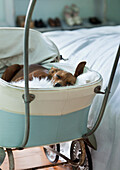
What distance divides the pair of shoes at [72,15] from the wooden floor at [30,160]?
2.58 metres

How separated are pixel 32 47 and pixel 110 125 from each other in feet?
1.69

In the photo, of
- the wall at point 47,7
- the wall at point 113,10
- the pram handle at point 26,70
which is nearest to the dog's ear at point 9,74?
the pram handle at point 26,70

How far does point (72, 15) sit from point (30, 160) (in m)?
2.80

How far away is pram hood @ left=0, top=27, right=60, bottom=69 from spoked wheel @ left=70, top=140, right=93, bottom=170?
16.5 inches

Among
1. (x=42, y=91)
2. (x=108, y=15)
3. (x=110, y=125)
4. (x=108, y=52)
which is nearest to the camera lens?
(x=42, y=91)

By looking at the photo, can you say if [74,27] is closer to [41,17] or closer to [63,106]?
[41,17]

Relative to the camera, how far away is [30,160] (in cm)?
161

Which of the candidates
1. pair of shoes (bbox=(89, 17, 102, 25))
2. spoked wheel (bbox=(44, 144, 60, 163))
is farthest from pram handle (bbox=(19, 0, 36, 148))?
pair of shoes (bbox=(89, 17, 102, 25))

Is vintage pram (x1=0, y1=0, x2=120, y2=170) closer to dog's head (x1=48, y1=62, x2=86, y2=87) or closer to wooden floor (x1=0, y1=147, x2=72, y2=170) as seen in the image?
dog's head (x1=48, y1=62, x2=86, y2=87)

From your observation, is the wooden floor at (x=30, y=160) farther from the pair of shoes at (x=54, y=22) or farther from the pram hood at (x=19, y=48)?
the pair of shoes at (x=54, y=22)

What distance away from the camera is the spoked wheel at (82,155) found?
1.10 metres

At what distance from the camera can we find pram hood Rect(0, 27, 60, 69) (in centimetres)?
124

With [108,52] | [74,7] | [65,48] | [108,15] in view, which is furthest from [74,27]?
[108,52]

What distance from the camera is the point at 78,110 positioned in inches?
34.4
